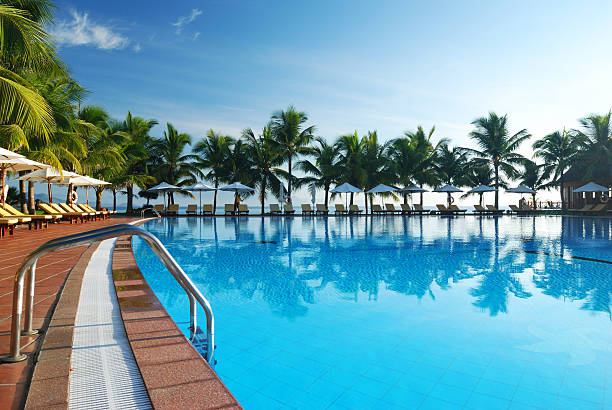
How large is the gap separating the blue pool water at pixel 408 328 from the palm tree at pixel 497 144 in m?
23.2

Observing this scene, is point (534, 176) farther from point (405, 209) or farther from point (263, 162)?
point (263, 162)

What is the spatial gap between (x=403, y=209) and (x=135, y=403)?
25942 millimetres

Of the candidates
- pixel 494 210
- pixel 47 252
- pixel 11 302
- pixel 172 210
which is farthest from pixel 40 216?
pixel 494 210

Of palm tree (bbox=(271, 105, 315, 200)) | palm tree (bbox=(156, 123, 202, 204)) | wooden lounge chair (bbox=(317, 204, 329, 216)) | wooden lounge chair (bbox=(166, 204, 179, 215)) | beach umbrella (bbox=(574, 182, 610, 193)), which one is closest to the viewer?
wooden lounge chair (bbox=(166, 204, 179, 215))

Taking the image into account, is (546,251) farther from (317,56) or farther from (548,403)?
(317,56)

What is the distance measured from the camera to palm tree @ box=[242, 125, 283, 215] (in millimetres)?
25922

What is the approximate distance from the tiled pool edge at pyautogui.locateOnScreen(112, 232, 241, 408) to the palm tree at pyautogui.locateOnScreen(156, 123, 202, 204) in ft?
81.8

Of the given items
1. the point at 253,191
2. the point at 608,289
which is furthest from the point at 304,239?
the point at 253,191

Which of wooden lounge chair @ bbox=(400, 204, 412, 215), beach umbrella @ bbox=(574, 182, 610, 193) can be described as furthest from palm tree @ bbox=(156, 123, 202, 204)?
beach umbrella @ bbox=(574, 182, 610, 193)

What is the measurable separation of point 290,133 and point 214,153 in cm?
591

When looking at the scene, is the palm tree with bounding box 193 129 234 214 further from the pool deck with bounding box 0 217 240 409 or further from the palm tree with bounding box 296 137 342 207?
the pool deck with bounding box 0 217 240 409

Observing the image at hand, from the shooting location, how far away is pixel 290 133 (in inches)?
1001

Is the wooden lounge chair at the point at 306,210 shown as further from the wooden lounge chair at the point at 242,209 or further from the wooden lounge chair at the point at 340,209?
the wooden lounge chair at the point at 242,209

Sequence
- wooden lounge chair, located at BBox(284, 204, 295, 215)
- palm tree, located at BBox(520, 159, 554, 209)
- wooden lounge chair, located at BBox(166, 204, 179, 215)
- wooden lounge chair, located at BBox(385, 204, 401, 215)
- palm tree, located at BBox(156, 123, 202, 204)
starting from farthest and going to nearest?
1. palm tree, located at BBox(520, 159, 554, 209)
2. palm tree, located at BBox(156, 123, 202, 204)
3. wooden lounge chair, located at BBox(385, 204, 401, 215)
4. wooden lounge chair, located at BBox(284, 204, 295, 215)
5. wooden lounge chair, located at BBox(166, 204, 179, 215)
